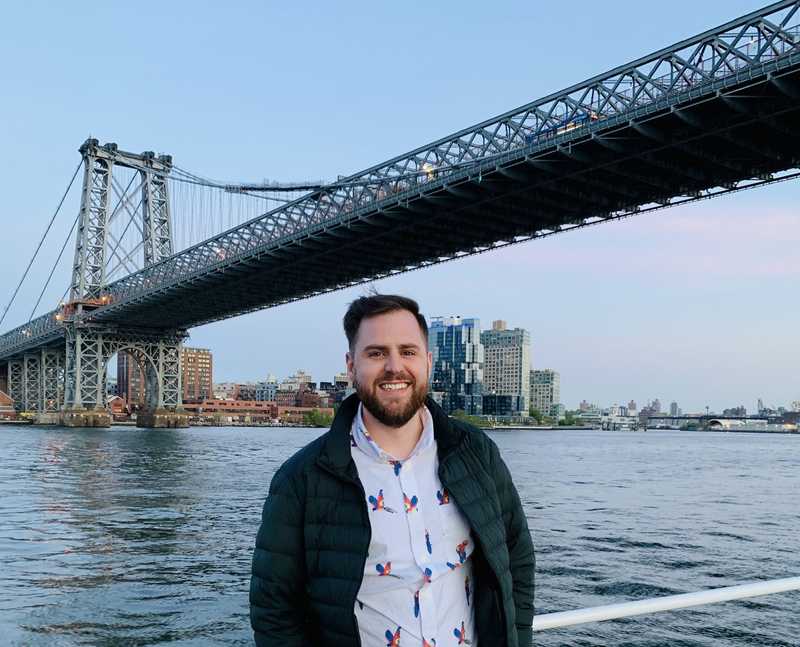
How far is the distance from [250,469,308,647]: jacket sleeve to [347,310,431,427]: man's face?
0.35 metres

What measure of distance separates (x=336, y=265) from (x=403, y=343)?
47563 mm

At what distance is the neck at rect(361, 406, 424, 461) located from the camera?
2516mm

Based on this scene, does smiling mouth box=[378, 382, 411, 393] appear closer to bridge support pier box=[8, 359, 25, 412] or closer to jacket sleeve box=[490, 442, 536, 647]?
jacket sleeve box=[490, 442, 536, 647]

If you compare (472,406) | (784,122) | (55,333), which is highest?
(784,122)

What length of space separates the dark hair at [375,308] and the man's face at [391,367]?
0.02 metres

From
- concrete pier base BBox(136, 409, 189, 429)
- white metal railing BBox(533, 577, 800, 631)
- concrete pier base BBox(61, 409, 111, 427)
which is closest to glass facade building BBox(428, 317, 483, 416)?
concrete pier base BBox(136, 409, 189, 429)

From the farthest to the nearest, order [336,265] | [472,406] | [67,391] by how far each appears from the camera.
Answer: [472,406] → [67,391] → [336,265]

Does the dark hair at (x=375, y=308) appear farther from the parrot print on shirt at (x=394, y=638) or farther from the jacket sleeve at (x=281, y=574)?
the parrot print on shirt at (x=394, y=638)

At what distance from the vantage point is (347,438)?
8.14 ft

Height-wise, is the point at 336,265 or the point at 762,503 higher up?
the point at 336,265

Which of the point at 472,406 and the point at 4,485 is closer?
the point at 4,485

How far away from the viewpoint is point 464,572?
2.55 m

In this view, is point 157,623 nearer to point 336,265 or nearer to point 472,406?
point 336,265

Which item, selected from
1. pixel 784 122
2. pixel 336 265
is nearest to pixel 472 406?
pixel 336 265
